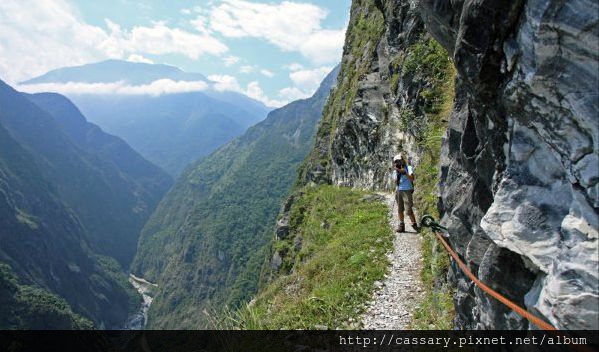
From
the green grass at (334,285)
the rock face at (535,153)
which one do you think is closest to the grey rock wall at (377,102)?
the green grass at (334,285)

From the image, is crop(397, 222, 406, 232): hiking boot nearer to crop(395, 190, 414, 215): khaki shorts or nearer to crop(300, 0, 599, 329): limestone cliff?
crop(395, 190, 414, 215): khaki shorts

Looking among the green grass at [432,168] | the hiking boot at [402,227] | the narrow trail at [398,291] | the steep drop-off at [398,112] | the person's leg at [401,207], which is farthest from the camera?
the hiking boot at [402,227]

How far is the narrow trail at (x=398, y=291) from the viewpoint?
31.9ft

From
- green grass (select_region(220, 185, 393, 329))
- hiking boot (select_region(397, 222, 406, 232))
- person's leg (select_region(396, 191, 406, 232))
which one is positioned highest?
person's leg (select_region(396, 191, 406, 232))

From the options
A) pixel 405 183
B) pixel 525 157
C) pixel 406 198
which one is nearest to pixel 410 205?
pixel 406 198

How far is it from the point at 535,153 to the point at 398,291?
7.18 metres

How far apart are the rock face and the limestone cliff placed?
0.04ft

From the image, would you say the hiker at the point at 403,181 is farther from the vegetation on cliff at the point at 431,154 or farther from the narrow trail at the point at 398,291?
the narrow trail at the point at 398,291

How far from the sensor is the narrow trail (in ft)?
31.9

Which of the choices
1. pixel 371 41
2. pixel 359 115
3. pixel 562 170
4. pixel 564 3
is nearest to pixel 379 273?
pixel 562 170

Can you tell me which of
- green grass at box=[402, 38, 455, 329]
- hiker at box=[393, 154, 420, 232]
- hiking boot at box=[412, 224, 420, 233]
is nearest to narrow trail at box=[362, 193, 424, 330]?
Result: green grass at box=[402, 38, 455, 329]

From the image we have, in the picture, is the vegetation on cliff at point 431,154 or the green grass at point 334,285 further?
the green grass at point 334,285

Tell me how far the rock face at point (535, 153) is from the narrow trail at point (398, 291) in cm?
334

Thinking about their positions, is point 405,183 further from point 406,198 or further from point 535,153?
point 535,153
